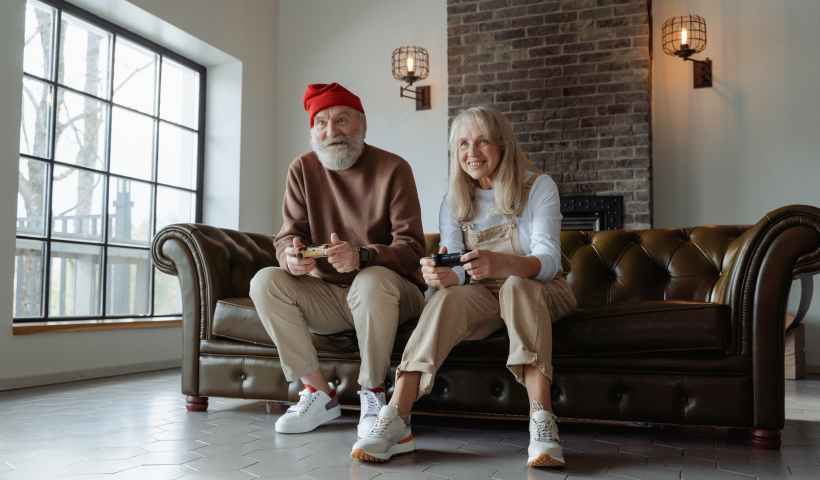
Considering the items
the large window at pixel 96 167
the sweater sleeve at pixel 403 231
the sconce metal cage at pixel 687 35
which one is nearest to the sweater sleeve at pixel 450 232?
the sweater sleeve at pixel 403 231

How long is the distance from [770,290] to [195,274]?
1942mm

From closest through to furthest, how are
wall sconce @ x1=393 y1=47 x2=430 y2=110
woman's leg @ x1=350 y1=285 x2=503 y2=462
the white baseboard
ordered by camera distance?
woman's leg @ x1=350 y1=285 x2=503 y2=462, the white baseboard, wall sconce @ x1=393 y1=47 x2=430 y2=110

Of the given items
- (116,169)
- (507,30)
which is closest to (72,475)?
(116,169)

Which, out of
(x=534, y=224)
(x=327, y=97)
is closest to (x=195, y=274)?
(x=327, y=97)

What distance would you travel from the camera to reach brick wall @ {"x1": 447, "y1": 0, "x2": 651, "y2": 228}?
462 centimetres

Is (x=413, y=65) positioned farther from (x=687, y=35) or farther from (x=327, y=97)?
(x=327, y=97)

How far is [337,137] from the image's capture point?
2.43 m

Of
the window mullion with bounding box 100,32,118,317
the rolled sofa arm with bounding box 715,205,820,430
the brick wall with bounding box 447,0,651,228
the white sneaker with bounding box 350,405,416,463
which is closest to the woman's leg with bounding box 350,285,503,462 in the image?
the white sneaker with bounding box 350,405,416,463

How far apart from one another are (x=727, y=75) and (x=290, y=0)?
137 inches

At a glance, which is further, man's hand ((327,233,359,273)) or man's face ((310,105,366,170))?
man's face ((310,105,366,170))

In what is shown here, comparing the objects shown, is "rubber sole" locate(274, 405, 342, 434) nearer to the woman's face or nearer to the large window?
the woman's face

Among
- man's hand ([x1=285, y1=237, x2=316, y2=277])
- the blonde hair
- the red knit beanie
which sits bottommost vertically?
man's hand ([x1=285, y1=237, x2=316, y2=277])

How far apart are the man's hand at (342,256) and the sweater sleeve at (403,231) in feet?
0.30

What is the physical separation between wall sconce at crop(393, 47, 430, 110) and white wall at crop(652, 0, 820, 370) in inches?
64.5
